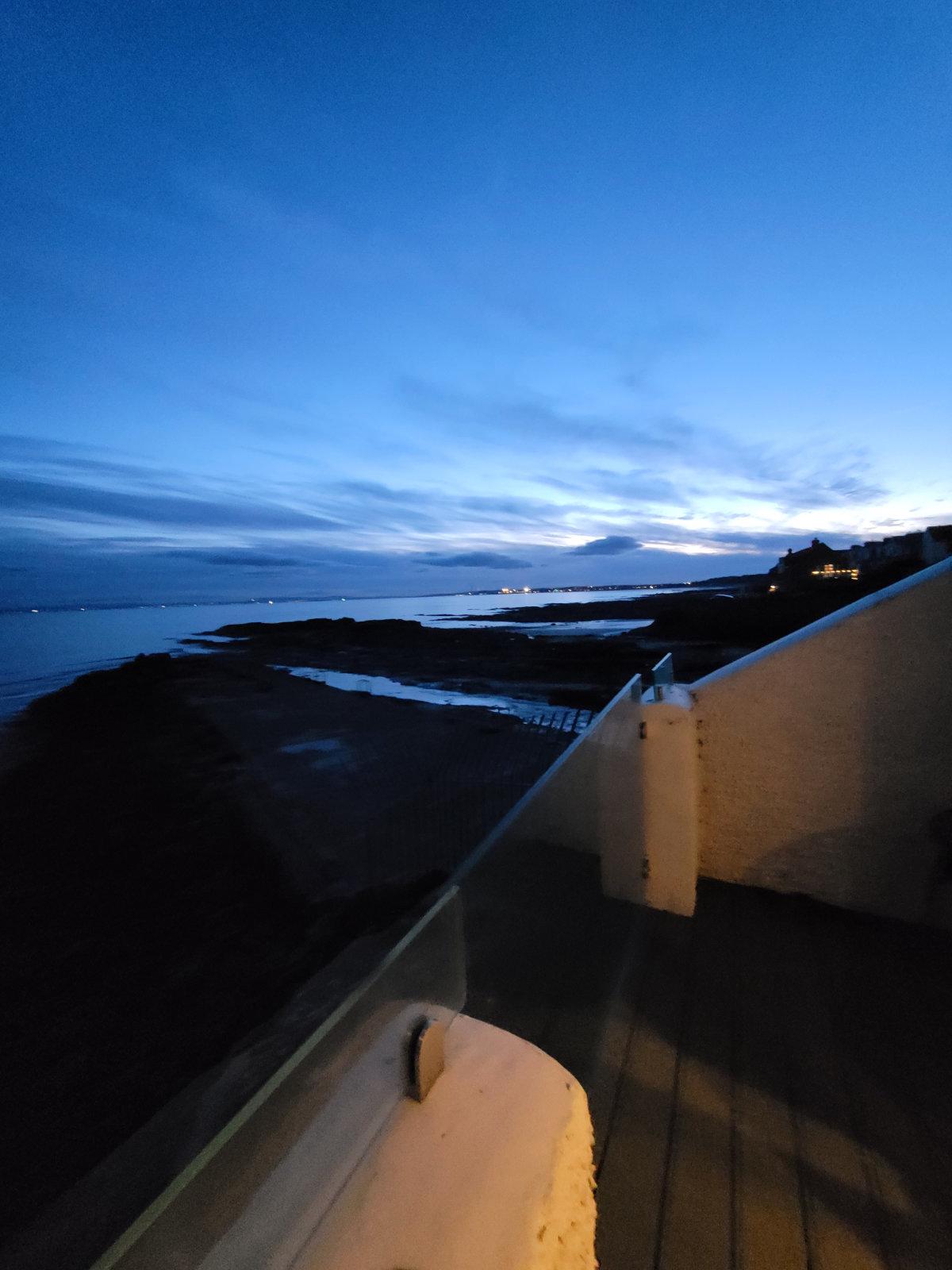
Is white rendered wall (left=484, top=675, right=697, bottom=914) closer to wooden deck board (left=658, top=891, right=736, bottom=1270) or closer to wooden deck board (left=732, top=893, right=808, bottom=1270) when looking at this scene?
wooden deck board (left=658, top=891, right=736, bottom=1270)

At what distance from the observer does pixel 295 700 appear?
672 inches

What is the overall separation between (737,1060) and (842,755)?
184 cm

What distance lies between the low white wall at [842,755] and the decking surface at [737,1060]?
322 mm

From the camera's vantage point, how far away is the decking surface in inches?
67.6

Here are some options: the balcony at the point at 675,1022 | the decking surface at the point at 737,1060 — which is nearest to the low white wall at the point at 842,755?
the balcony at the point at 675,1022

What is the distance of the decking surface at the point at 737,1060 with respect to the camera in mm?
1718

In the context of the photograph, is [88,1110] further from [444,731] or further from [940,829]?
[444,731]

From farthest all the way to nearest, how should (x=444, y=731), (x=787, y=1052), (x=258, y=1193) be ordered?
(x=444, y=731)
(x=787, y=1052)
(x=258, y=1193)

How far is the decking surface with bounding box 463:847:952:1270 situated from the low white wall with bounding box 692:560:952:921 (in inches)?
12.7

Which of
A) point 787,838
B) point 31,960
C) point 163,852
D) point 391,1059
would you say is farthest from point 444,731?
point 391,1059

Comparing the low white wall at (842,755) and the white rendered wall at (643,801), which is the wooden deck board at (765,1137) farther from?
the low white wall at (842,755)

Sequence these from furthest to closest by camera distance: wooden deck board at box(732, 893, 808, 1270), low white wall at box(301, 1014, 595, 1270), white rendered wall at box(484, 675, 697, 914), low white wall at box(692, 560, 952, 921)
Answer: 1. low white wall at box(692, 560, 952, 921)
2. white rendered wall at box(484, 675, 697, 914)
3. wooden deck board at box(732, 893, 808, 1270)
4. low white wall at box(301, 1014, 595, 1270)

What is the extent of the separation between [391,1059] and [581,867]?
164cm

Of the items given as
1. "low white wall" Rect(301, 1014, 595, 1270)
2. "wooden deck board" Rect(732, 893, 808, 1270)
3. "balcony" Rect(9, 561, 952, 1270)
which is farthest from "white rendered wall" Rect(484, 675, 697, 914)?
"low white wall" Rect(301, 1014, 595, 1270)
